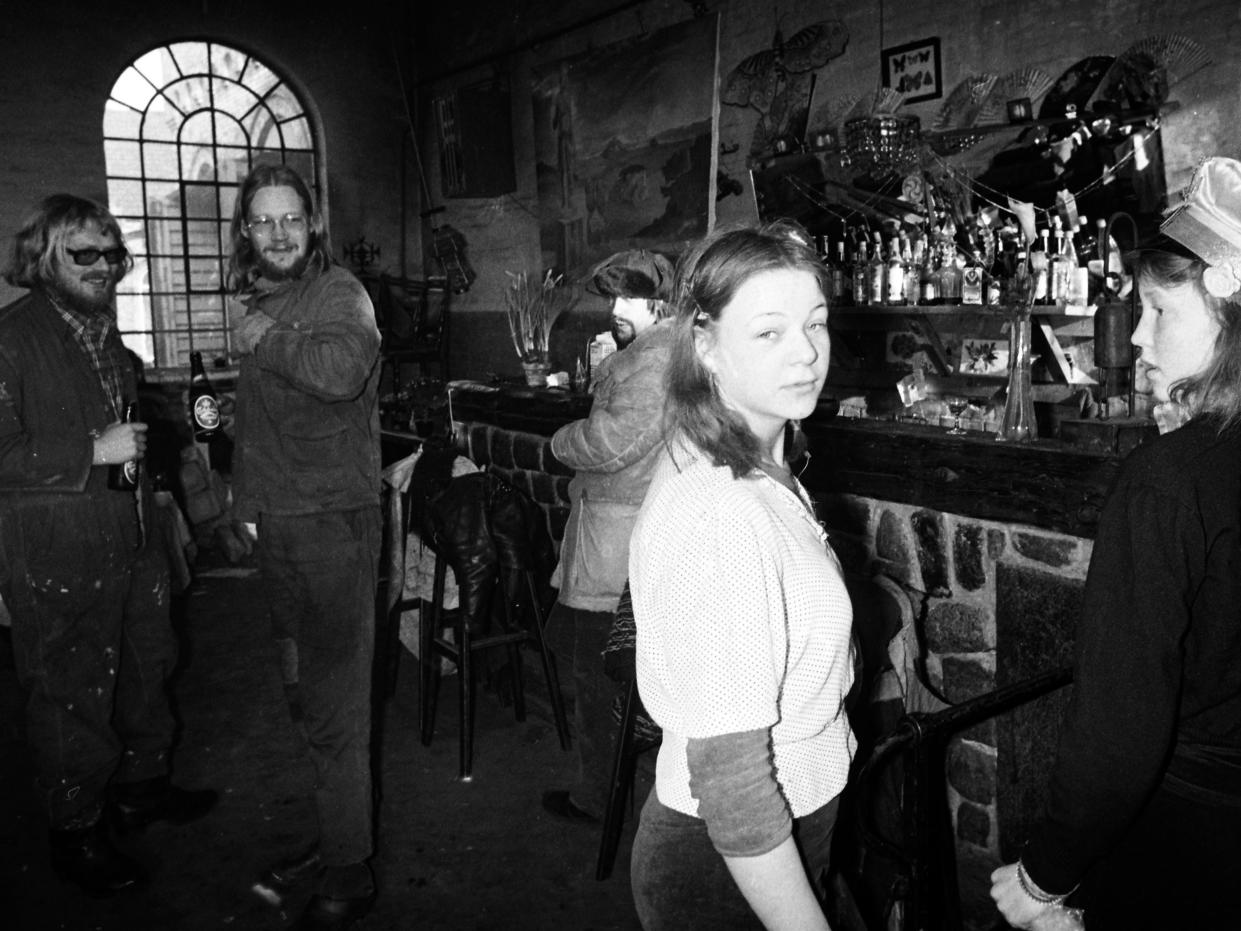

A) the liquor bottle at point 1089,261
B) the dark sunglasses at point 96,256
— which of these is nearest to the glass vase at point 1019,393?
the liquor bottle at point 1089,261

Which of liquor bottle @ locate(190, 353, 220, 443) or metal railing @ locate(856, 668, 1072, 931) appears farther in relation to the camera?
liquor bottle @ locate(190, 353, 220, 443)

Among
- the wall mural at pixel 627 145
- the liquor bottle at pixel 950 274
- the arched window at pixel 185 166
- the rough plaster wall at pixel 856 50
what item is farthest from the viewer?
the arched window at pixel 185 166

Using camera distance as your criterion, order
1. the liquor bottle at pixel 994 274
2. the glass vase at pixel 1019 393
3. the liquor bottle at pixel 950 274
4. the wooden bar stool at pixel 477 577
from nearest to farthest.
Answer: the glass vase at pixel 1019 393
the wooden bar stool at pixel 477 577
the liquor bottle at pixel 994 274
the liquor bottle at pixel 950 274

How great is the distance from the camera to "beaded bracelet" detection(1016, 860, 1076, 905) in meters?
1.47

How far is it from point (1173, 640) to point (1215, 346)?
41cm

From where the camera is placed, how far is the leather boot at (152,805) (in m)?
3.32

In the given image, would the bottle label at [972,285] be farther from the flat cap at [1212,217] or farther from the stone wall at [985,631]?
the flat cap at [1212,217]

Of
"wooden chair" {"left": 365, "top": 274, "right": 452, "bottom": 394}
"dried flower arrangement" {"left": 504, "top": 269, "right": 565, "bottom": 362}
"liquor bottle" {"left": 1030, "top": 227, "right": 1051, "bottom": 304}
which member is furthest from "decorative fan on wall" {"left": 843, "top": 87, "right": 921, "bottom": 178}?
"wooden chair" {"left": 365, "top": 274, "right": 452, "bottom": 394}

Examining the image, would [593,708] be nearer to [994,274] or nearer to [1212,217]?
[1212,217]

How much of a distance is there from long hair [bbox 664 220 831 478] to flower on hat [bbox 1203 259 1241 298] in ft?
1.63

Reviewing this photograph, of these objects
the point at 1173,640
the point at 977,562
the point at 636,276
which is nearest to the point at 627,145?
the point at 636,276

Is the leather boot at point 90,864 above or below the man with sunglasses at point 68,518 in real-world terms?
below

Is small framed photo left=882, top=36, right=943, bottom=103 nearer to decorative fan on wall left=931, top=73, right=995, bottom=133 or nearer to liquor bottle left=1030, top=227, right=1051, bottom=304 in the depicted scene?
decorative fan on wall left=931, top=73, right=995, bottom=133

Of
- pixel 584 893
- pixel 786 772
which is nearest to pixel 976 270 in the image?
pixel 584 893
